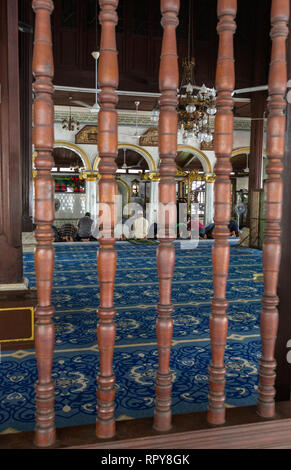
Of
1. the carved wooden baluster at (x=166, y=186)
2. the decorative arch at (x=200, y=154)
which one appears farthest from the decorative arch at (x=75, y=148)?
the carved wooden baluster at (x=166, y=186)

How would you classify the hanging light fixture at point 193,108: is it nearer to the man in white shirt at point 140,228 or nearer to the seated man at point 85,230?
the man in white shirt at point 140,228

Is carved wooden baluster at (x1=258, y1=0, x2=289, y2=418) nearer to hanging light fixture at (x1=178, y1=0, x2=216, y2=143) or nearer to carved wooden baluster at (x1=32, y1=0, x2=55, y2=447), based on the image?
carved wooden baluster at (x1=32, y1=0, x2=55, y2=447)

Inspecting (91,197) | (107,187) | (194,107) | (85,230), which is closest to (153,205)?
(91,197)

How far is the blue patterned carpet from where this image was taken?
198 centimetres

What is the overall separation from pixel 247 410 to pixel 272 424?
0.30ft

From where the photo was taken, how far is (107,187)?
3.82 ft

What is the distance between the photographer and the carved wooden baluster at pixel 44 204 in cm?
110

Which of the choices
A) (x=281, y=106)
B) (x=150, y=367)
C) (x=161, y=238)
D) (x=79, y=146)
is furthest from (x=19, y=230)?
(x=79, y=146)

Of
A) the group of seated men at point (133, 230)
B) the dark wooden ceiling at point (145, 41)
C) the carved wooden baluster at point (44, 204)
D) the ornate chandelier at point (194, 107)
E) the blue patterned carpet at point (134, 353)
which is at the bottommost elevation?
the blue patterned carpet at point (134, 353)

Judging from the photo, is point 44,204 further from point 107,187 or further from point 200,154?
point 200,154

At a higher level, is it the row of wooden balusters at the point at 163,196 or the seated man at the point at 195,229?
the row of wooden balusters at the point at 163,196

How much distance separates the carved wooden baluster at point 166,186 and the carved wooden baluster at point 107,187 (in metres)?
0.15

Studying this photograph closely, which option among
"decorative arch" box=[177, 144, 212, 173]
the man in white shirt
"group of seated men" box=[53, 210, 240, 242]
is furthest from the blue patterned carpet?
"decorative arch" box=[177, 144, 212, 173]

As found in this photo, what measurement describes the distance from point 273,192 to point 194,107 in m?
5.66
